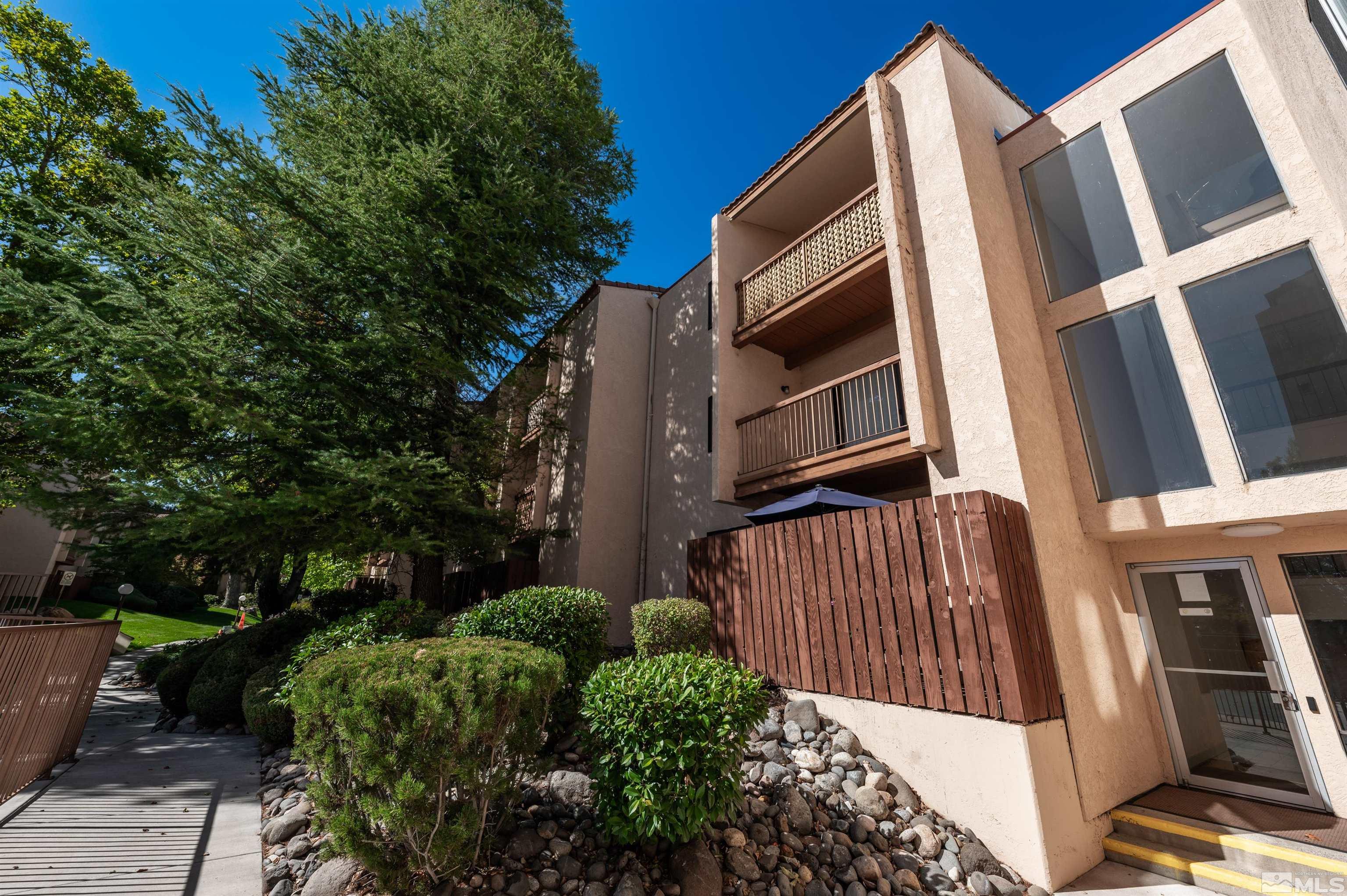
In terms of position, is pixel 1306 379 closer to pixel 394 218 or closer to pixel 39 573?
pixel 394 218

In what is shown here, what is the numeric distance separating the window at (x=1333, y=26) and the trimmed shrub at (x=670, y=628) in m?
7.76

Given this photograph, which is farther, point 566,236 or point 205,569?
point 566,236

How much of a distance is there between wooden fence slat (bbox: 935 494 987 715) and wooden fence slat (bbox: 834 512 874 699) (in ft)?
3.12

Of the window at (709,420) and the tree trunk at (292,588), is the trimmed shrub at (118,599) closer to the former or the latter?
the tree trunk at (292,588)

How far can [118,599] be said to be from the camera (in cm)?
2152

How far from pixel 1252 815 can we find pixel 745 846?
15.8ft

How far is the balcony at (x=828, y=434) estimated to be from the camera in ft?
23.0

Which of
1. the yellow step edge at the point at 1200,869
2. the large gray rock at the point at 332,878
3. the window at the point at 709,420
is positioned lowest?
the yellow step edge at the point at 1200,869

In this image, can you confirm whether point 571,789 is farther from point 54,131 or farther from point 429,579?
point 54,131

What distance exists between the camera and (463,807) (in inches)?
115

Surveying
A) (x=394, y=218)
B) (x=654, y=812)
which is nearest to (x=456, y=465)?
(x=394, y=218)

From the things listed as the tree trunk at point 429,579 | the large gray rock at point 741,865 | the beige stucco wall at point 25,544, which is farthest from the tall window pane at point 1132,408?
the beige stucco wall at point 25,544

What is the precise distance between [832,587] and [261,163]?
1061 centimetres

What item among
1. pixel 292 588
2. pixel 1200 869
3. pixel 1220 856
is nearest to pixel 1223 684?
pixel 1220 856
